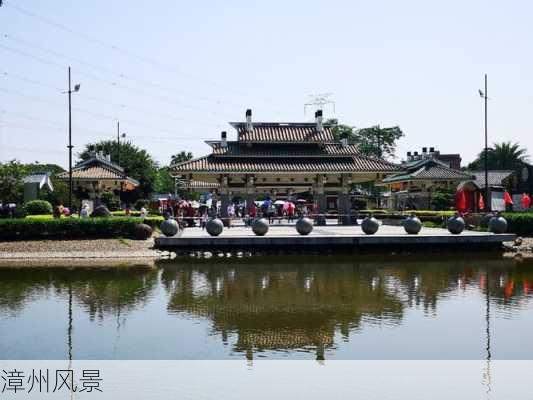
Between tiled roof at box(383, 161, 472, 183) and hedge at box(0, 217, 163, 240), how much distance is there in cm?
3469

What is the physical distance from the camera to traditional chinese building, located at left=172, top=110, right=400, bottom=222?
4691 cm

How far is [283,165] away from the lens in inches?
1877

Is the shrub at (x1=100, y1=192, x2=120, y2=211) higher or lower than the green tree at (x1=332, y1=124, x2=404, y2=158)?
lower

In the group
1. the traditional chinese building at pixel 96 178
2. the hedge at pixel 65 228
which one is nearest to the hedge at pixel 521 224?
the hedge at pixel 65 228

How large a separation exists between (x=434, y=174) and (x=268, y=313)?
4792 centimetres

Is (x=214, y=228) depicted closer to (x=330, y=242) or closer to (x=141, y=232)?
(x=141, y=232)

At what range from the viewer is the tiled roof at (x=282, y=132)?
49.6m

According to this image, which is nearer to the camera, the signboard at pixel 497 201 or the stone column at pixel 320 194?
the stone column at pixel 320 194

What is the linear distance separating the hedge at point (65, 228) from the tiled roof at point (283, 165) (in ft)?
42.0

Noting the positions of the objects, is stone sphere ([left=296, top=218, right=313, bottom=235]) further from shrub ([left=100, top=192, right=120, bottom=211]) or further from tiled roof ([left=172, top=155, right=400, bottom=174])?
shrub ([left=100, top=192, right=120, bottom=211])

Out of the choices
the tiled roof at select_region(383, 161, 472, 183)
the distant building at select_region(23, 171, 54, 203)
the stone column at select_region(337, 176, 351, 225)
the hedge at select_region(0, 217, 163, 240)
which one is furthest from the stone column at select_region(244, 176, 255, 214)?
the distant building at select_region(23, 171, 54, 203)

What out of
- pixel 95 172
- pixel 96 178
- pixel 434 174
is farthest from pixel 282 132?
pixel 95 172

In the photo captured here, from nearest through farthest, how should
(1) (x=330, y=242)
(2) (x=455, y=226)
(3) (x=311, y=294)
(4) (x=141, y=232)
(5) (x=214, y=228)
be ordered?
(3) (x=311, y=294)
(1) (x=330, y=242)
(5) (x=214, y=228)
(4) (x=141, y=232)
(2) (x=455, y=226)

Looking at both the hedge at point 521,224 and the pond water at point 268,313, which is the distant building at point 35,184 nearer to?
the pond water at point 268,313
